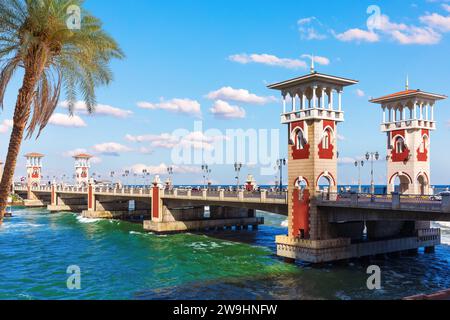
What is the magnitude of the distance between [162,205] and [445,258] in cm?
4130

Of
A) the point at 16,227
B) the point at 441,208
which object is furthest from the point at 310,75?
the point at 16,227

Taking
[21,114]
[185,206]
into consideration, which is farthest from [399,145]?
[21,114]

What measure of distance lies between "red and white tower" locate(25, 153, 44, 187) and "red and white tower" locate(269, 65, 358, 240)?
136433mm

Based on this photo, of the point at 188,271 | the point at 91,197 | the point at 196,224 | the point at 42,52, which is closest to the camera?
the point at 42,52

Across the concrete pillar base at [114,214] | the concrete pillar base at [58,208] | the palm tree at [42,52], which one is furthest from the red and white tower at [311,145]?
the concrete pillar base at [58,208]

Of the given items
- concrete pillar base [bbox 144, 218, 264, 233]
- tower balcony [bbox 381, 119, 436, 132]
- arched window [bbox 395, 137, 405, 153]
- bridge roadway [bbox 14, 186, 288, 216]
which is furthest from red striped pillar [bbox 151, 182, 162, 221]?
arched window [bbox 395, 137, 405, 153]

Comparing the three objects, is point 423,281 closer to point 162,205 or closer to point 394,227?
point 394,227

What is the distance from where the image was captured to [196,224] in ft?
237

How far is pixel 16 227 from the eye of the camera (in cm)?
7969

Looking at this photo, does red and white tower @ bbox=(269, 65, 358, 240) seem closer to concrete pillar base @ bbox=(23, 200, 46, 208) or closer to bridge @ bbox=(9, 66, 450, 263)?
bridge @ bbox=(9, 66, 450, 263)

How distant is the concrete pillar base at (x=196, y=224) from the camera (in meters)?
69.1

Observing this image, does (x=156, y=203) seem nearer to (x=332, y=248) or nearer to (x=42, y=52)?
(x=332, y=248)

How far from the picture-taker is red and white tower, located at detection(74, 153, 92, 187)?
15650 cm

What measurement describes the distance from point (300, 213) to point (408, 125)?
17360mm
